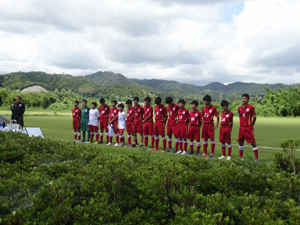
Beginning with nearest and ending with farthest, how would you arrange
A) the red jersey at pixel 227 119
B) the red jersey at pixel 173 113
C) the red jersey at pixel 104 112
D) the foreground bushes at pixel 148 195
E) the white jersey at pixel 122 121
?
the foreground bushes at pixel 148 195 → the red jersey at pixel 227 119 → the red jersey at pixel 173 113 → the white jersey at pixel 122 121 → the red jersey at pixel 104 112

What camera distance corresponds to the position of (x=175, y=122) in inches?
357

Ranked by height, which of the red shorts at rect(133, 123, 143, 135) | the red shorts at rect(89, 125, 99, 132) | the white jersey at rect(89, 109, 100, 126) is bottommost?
the red shorts at rect(89, 125, 99, 132)

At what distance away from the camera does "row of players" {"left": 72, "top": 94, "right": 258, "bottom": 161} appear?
742cm

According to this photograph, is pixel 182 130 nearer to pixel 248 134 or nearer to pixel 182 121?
pixel 182 121

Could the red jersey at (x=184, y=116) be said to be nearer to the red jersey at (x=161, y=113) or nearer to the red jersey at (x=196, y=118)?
the red jersey at (x=196, y=118)

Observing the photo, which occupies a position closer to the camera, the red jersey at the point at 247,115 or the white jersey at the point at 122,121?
the red jersey at the point at 247,115

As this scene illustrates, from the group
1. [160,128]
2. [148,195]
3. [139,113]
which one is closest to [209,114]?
[160,128]

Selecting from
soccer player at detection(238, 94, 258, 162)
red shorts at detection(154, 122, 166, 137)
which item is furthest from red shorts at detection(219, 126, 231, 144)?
red shorts at detection(154, 122, 166, 137)

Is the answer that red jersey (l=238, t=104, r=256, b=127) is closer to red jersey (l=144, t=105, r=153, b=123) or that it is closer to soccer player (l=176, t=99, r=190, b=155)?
soccer player (l=176, t=99, r=190, b=155)

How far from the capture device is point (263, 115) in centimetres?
4353

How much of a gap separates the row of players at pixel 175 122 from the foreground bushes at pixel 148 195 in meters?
4.02

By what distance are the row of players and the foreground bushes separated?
402 cm

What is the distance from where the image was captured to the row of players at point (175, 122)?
7422mm

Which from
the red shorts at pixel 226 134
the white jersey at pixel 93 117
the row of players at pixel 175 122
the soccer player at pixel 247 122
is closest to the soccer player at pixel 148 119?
the row of players at pixel 175 122
